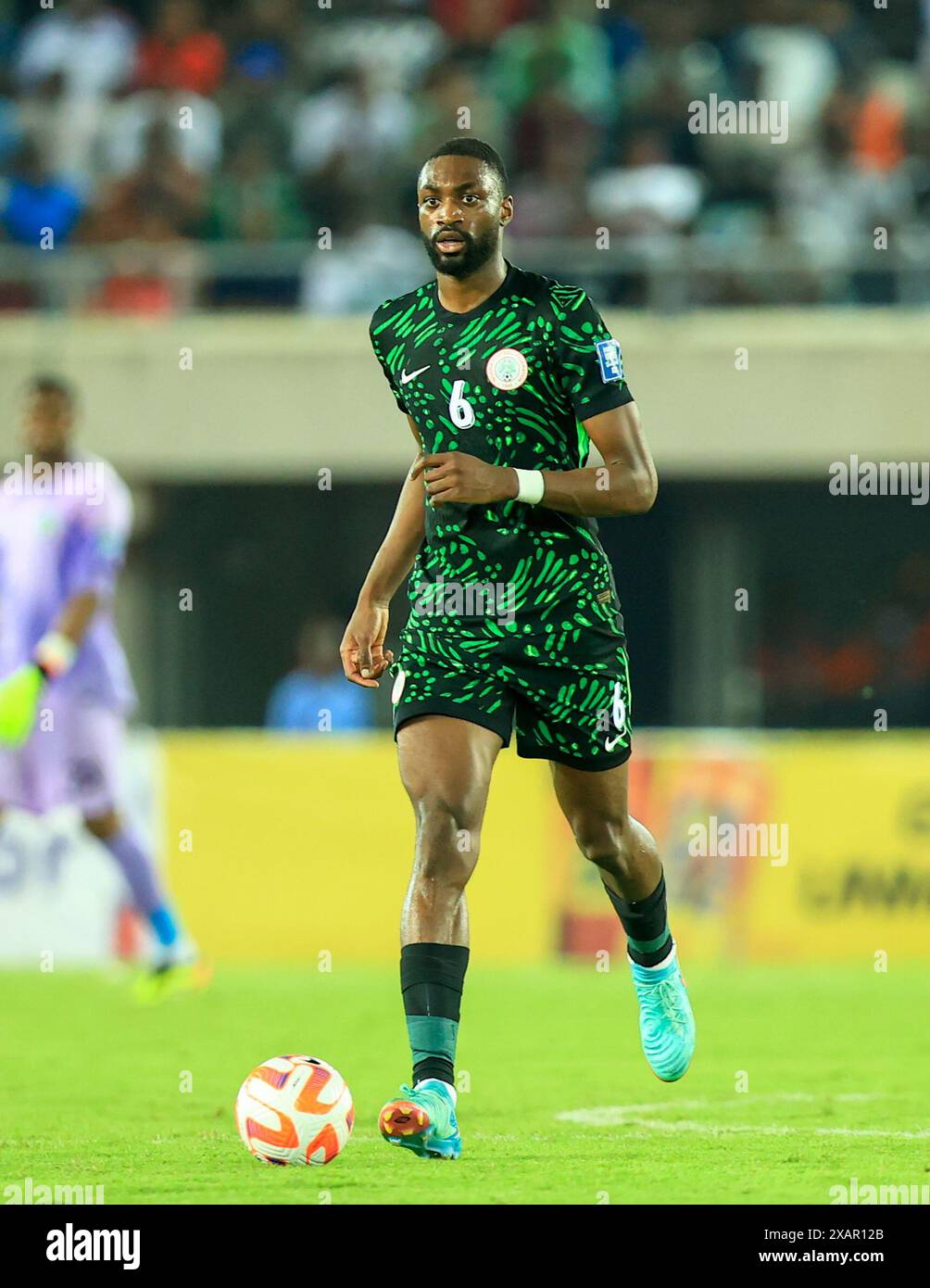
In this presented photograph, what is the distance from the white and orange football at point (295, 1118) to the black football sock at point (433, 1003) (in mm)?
276

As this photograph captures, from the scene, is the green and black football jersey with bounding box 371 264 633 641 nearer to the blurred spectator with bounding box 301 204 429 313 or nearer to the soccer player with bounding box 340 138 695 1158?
the soccer player with bounding box 340 138 695 1158

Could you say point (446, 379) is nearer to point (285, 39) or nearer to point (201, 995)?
point (201, 995)

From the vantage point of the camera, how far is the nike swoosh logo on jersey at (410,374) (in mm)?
6211

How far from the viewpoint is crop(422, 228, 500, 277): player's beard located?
603 centimetres

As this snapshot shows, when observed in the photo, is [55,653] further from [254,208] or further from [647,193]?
[647,193]

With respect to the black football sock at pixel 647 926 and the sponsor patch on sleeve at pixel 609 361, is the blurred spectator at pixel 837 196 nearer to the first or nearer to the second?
the black football sock at pixel 647 926

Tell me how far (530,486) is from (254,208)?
40.1 ft

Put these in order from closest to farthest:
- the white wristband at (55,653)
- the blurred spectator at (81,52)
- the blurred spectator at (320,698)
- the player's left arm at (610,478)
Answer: the player's left arm at (610,478), the white wristband at (55,653), the blurred spectator at (320,698), the blurred spectator at (81,52)

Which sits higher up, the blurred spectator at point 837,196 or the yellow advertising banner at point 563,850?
the blurred spectator at point 837,196

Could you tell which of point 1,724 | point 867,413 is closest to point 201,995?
point 1,724

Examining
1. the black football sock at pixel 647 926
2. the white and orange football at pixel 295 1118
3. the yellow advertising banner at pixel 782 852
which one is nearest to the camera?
the white and orange football at pixel 295 1118

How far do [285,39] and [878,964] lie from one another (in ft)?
32.4

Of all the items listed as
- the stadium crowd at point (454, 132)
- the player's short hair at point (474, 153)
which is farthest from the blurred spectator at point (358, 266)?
the player's short hair at point (474, 153)
